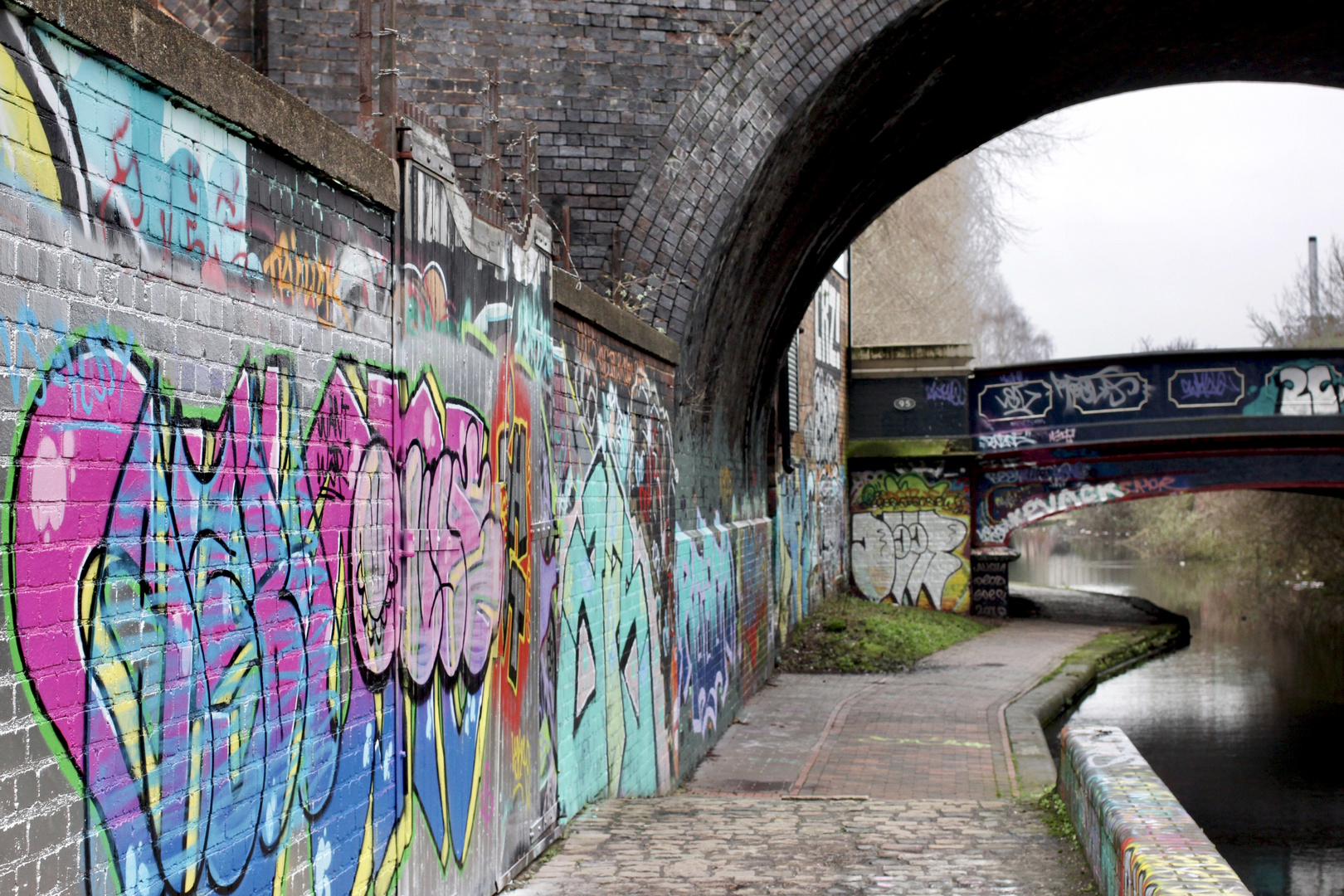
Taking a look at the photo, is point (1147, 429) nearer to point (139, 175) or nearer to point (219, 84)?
point (219, 84)

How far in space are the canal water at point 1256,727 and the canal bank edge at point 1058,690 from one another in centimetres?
29

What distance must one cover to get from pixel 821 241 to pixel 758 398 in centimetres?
188

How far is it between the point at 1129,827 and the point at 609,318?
13.6 ft

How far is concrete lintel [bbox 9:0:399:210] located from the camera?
2.77 metres

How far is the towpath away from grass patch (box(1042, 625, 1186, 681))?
525 centimetres

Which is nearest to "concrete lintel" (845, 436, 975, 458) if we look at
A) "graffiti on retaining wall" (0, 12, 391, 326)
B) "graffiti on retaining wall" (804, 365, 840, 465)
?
"graffiti on retaining wall" (804, 365, 840, 465)

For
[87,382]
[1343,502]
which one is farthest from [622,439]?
[1343,502]

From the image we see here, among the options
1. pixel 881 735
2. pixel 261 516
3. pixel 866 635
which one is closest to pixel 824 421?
pixel 866 635

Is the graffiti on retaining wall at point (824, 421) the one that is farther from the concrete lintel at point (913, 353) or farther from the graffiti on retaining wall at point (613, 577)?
the graffiti on retaining wall at point (613, 577)

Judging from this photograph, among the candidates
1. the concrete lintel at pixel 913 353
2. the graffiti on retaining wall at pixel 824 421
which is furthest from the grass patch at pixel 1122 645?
the concrete lintel at pixel 913 353

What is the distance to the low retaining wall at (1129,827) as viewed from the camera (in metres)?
4.30

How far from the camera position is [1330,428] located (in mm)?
21656

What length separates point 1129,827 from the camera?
4977 millimetres

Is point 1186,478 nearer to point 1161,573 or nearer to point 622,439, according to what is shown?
point 622,439
